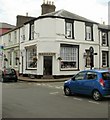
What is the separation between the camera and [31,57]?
33562 millimetres

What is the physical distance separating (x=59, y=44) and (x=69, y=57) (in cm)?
235

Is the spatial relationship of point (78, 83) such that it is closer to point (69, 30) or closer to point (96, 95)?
point (96, 95)

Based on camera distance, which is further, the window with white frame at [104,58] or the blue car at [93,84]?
the window with white frame at [104,58]

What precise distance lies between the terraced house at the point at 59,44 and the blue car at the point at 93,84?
1365cm

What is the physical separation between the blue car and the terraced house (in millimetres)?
13650

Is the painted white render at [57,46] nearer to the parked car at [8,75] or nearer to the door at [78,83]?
the parked car at [8,75]

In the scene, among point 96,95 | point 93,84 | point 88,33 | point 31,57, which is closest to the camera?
point 96,95

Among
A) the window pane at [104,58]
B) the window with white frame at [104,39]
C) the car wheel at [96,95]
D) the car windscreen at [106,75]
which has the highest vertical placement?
the window with white frame at [104,39]

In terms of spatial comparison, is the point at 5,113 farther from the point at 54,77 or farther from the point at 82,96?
the point at 54,77

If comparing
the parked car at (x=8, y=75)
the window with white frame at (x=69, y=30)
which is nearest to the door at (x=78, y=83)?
Answer: the parked car at (x=8, y=75)

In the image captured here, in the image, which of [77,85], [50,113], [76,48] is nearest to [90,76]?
[77,85]

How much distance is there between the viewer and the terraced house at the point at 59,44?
99.7 ft

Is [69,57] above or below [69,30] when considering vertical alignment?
below

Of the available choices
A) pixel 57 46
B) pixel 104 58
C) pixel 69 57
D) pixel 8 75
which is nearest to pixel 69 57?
pixel 69 57
